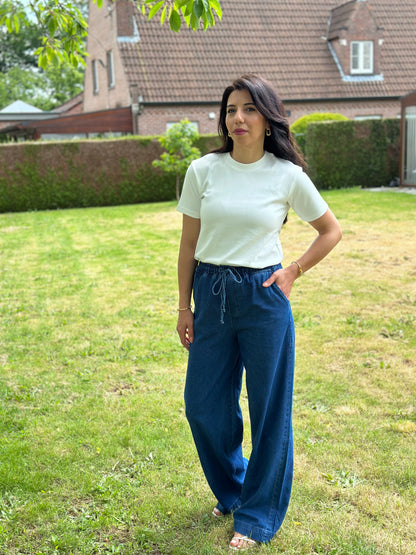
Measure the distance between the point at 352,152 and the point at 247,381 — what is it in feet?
60.6

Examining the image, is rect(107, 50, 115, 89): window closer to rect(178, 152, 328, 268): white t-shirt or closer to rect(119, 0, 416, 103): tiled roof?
rect(119, 0, 416, 103): tiled roof

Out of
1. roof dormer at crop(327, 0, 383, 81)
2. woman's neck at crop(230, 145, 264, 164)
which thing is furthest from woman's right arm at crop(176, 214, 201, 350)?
roof dormer at crop(327, 0, 383, 81)

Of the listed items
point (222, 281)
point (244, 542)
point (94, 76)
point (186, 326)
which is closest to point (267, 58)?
point (94, 76)

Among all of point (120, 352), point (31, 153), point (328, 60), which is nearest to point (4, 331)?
point (120, 352)

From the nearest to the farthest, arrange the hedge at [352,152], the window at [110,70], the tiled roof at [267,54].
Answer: the hedge at [352,152], the tiled roof at [267,54], the window at [110,70]

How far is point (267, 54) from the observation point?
83.8 feet

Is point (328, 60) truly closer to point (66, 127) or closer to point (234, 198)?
point (66, 127)

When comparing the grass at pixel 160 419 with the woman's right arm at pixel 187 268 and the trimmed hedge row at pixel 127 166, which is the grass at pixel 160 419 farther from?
the trimmed hedge row at pixel 127 166

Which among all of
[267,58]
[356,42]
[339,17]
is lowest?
[267,58]

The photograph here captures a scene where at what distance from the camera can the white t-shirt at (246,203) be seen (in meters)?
2.65

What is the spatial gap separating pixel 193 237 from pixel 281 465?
3.72 feet

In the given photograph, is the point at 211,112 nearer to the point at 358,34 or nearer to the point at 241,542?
the point at 358,34

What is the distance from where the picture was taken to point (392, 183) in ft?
67.5

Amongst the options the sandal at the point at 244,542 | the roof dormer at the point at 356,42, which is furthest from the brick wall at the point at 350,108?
the sandal at the point at 244,542
